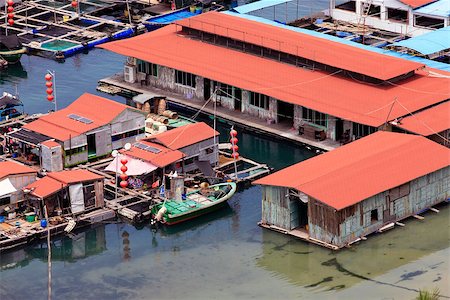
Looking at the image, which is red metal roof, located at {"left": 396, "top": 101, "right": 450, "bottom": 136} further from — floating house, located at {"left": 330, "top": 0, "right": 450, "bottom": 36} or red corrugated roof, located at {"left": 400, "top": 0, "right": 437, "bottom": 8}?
red corrugated roof, located at {"left": 400, "top": 0, "right": 437, "bottom": 8}

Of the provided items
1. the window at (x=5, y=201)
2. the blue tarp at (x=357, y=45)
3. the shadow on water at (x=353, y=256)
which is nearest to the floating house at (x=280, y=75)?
the blue tarp at (x=357, y=45)

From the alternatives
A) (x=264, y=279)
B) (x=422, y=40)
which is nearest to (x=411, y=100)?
(x=422, y=40)

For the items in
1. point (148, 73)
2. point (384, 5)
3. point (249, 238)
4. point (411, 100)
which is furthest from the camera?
point (384, 5)

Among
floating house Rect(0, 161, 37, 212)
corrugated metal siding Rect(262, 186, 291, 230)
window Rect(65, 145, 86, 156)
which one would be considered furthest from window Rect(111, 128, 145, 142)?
corrugated metal siding Rect(262, 186, 291, 230)

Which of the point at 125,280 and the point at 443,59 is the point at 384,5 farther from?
the point at 125,280

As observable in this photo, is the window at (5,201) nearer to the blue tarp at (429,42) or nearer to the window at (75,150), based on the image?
the window at (75,150)
